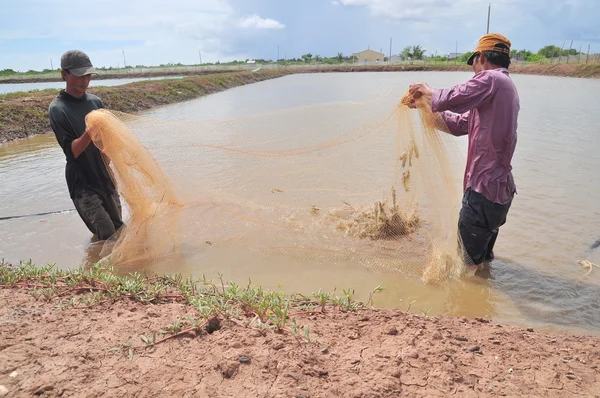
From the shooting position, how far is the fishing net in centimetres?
349

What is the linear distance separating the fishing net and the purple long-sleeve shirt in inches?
13.2

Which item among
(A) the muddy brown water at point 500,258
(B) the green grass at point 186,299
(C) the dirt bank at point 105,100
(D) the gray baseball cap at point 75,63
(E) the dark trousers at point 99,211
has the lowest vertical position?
(A) the muddy brown water at point 500,258

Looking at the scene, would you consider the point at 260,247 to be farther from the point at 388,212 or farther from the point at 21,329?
the point at 21,329

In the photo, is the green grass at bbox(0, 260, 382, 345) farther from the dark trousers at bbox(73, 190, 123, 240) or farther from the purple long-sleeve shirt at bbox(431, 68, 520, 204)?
the purple long-sleeve shirt at bbox(431, 68, 520, 204)

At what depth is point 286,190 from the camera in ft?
15.0

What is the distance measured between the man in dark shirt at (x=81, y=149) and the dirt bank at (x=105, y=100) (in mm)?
8727

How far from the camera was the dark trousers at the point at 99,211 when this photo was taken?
3.81 m

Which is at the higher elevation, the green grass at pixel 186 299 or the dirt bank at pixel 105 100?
the dirt bank at pixel 105 100

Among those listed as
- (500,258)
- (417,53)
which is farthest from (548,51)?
(500,258)

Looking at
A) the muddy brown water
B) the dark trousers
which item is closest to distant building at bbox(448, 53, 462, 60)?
the muddy brown water

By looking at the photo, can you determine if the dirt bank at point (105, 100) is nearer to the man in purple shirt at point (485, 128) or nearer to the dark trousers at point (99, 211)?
the dark trousers at point (99, 211)

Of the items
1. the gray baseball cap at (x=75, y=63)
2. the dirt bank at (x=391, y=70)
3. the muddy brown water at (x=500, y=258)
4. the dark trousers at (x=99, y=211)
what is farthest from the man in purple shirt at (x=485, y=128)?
the dirt bank at (x=391, y=70)

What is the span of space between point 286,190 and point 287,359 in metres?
2.75

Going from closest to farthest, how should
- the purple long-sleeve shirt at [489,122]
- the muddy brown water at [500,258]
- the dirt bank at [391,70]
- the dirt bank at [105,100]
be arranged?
the purple long-sleeve shirt at [489,122] < the muddy brown water at [500,258] < the dirt bank at [105,100] < the dirt bank at [391,70]
